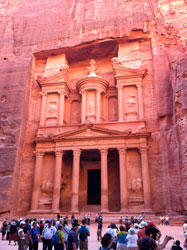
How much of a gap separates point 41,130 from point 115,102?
8587 mm

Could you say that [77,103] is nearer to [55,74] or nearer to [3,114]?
[55,74]

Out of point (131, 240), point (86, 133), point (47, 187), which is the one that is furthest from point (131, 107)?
point (131, 240)

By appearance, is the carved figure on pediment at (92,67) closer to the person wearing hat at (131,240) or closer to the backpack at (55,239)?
the backpack at (55,239)

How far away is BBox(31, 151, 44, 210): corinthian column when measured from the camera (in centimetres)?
2175

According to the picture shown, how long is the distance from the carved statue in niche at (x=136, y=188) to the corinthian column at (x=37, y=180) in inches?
318

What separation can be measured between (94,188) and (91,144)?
519 cm

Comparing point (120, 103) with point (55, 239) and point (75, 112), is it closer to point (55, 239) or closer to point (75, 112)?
point (75, 112)

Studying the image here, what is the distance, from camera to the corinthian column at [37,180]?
21.8 metres

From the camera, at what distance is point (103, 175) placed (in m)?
21.3

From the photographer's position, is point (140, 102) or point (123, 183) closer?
point (123, 183)

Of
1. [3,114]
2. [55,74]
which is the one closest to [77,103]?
[55,74]

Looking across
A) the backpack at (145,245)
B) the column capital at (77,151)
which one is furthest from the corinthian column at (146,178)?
the backpack at (145,245)

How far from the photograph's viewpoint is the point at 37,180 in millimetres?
22484

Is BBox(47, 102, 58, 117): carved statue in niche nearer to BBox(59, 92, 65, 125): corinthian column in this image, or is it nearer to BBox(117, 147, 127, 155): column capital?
BBox(59, 92, 65, 125): corinthian column
